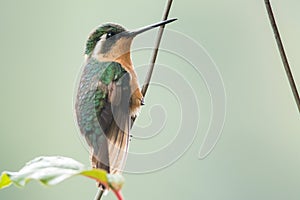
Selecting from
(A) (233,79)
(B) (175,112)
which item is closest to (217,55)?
(A) (233,79)

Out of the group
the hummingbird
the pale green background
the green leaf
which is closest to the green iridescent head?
the hummingbird

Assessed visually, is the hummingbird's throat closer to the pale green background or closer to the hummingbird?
the hummingbird

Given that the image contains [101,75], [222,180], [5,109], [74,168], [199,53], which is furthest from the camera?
[5,109]

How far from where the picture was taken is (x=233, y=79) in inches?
99.3

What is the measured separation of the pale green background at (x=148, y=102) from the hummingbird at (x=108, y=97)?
4.45 feet

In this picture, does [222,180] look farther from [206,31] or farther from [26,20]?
[26,20]

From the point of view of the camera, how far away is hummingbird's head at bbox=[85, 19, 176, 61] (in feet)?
3.49

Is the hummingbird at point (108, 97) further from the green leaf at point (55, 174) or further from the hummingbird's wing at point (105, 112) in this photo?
the green leaf at point (55, 174)

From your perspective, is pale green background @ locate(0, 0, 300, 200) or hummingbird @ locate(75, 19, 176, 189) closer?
hummingbird @ locate(75, 19, 176, 189)

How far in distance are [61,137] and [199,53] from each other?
1.47 m

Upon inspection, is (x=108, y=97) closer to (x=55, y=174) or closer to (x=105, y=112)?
(x=105, y=112)

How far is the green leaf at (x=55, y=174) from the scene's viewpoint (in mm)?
547

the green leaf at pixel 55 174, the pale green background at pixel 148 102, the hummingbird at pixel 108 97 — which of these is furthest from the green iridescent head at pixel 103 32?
the pale green background at pixel 148 102

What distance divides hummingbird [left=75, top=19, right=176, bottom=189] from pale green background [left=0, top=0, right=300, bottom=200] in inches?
53.4
